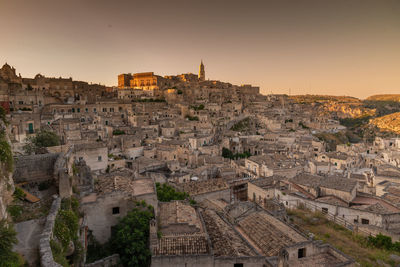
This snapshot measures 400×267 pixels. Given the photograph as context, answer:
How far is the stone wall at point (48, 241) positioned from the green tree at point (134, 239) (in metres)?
3.44

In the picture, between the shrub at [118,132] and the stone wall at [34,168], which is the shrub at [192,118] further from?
the stone wall at [34,168]

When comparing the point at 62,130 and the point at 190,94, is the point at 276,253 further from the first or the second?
the point at 190,94

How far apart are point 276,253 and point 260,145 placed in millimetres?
38103

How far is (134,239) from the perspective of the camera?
11062 mm

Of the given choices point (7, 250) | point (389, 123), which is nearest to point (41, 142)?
point (7, 250)

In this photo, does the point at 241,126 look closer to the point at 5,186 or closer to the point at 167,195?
the point at 167,195

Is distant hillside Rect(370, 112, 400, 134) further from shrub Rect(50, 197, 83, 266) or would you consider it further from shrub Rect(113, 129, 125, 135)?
shrub Rect(50, 197, 83, 266)

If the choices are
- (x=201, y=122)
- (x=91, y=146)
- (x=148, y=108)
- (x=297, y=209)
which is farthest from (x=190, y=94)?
(x=297, y=209)

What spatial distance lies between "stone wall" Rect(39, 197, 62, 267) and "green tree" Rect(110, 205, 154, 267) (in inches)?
135

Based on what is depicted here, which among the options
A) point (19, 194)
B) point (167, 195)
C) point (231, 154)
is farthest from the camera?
point (231, 154)

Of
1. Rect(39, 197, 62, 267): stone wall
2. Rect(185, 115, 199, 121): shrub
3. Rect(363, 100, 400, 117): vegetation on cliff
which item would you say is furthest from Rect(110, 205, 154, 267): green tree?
Rect(363, 100, 400, 117): vegetation on cliff

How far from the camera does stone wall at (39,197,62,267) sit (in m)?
6.38

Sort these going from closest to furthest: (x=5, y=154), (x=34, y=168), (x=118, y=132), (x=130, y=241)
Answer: (x=5, y=154) → (x=130, y=241) → (x=34, y=168) → (x=118, y=132)

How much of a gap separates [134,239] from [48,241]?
455 cm
